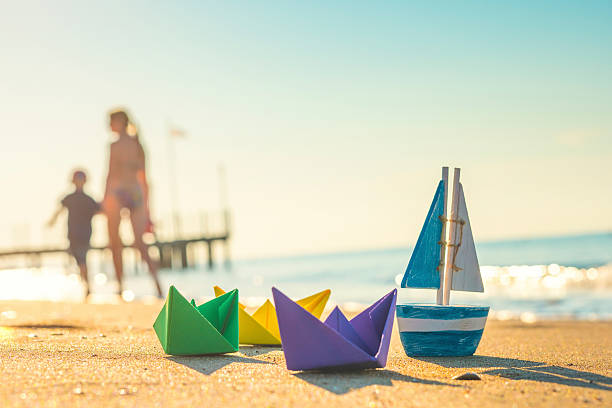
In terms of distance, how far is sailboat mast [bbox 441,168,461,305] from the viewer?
3.31 m

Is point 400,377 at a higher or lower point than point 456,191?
lower

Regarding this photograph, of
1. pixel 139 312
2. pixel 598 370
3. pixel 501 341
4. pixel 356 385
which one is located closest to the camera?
pixel 356 385

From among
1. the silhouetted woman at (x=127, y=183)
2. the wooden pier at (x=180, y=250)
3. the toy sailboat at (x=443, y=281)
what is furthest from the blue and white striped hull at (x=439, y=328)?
the wooden pier at (x=180, y=250)

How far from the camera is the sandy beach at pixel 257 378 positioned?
2.02m

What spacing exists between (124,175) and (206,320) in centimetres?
477

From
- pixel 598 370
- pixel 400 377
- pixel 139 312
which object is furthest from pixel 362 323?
pixel 139 312

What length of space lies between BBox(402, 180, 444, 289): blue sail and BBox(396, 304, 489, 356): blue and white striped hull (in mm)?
131

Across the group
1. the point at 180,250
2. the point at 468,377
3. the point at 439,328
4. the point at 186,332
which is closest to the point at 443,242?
the point at 439,328

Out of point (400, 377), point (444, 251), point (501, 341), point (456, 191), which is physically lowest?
point (501, 341)

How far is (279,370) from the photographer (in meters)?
2.59

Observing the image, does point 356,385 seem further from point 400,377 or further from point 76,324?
point 76,324

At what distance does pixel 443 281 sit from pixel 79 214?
18.0 ft

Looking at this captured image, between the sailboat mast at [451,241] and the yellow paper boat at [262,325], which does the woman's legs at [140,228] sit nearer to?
the yellow paper boat at [262,325]

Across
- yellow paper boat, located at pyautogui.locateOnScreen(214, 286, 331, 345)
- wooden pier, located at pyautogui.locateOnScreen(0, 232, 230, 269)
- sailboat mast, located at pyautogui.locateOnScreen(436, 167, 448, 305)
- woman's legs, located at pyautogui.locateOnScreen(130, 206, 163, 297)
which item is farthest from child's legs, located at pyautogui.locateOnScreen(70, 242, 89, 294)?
wooden pier, located at pyautogui.locateOnScreen(0, 232, 230, 269)
